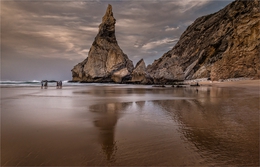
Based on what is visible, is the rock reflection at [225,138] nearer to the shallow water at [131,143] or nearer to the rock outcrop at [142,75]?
the shallow water at [131,143]

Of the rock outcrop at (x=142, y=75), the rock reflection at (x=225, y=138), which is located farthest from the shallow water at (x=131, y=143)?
the rock outcrop at (x=142, y=75)

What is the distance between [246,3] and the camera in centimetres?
4106

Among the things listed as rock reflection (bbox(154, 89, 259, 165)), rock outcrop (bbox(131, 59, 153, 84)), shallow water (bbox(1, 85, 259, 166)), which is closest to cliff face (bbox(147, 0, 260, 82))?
rock outcrop (bbox(131, 59, 153, 84))

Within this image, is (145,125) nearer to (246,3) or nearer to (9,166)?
(9,166)

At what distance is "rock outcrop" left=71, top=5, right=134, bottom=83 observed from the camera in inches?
2714

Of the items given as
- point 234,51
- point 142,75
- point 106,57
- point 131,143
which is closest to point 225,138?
point 131,143

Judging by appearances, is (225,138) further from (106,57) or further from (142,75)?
(106,57)

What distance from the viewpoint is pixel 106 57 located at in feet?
236

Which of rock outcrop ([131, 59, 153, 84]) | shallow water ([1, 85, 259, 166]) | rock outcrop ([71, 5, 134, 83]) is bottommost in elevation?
shallow water ([1, 85, 259, 166])

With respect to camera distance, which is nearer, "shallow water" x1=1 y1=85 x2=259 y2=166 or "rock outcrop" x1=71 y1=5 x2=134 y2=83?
"shallow water" x1=1 y1=85 x2=259 y2=166

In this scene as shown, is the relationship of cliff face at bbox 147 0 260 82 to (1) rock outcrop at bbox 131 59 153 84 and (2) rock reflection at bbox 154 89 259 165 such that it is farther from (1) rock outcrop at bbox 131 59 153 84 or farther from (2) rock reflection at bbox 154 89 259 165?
(2) rock reflection at bbox 154 89 259 165

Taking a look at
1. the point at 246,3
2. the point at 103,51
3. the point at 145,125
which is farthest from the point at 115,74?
the point at 145,125

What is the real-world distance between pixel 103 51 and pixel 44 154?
70.3m

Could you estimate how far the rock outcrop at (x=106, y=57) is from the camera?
68.9 m
